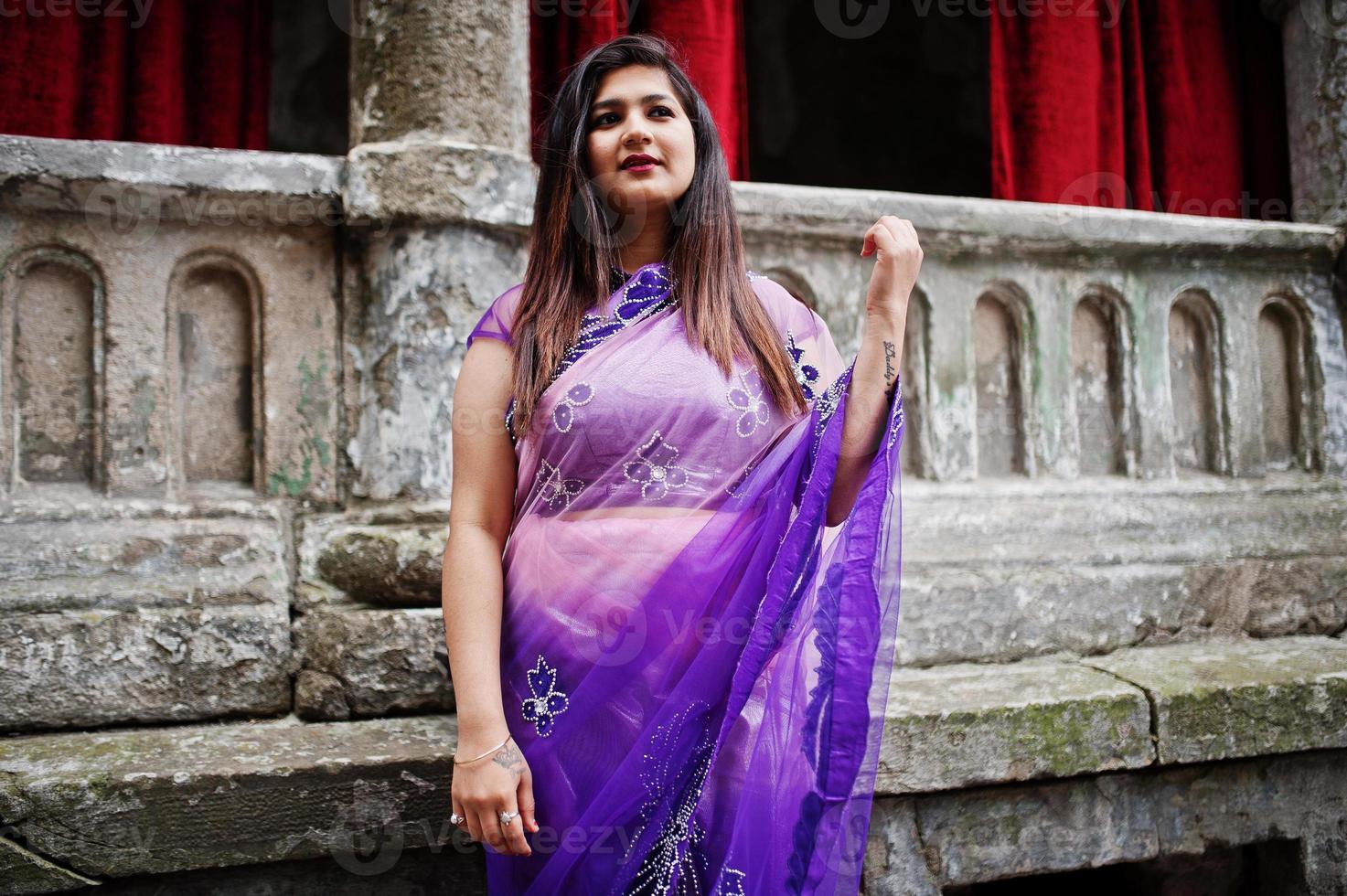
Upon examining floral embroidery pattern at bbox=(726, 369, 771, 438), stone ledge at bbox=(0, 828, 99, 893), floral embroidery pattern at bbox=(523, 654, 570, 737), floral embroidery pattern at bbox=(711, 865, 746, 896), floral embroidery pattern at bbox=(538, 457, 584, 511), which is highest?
floral embroidery pattern at bbox=(726, 369, 771, 438)

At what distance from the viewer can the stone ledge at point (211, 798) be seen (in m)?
1.55

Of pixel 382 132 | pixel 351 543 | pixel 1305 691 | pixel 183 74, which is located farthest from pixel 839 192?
pixel 183 74

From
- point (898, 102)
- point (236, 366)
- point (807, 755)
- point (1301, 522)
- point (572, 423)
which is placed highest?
point (898, 102)

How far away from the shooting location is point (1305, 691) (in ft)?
6.93

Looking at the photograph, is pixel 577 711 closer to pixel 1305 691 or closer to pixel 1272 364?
pixel 1305 691

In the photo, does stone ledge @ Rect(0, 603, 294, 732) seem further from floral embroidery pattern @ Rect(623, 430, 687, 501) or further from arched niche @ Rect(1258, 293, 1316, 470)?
arched niche @ Rect(1258, 293, 1316, 470)

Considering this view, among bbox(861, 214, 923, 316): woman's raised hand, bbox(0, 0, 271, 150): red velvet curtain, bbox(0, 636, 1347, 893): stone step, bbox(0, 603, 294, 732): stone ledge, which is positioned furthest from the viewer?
bbox(0, 0, 271, 150): red velvet curtain

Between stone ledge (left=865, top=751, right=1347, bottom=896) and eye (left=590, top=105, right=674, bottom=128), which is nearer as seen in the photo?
eye (left=590, top=105, right=674, bottom=128)

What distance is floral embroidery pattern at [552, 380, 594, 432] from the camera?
141cm

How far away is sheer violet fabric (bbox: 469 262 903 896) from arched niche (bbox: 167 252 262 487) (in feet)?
2.97

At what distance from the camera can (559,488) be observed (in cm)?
146

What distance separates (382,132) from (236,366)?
63cm

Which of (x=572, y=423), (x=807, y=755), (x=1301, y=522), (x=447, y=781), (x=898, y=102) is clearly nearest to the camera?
(x=807, y=755)

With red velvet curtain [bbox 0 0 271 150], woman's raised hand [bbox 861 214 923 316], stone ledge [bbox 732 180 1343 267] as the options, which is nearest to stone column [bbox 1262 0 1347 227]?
stone ledge [bbox 732 180 1343 267]
